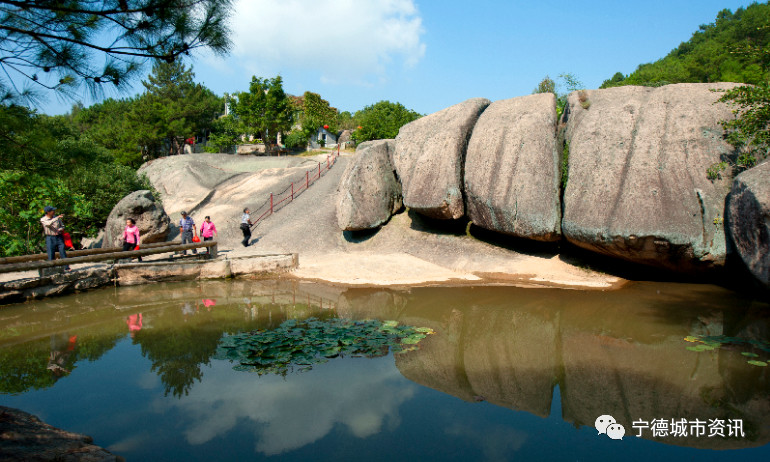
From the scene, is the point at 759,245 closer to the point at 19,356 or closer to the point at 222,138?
the point at 19,356

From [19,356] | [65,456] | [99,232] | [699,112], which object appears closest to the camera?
[65,456]

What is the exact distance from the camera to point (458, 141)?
1420 centimetres

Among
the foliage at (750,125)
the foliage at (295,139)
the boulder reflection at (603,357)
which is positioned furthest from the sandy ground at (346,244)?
the foliage at (295,139)

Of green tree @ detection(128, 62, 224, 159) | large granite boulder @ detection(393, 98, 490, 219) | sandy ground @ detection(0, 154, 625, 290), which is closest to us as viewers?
sandy ground @ detection(0, 154, 625, 290)

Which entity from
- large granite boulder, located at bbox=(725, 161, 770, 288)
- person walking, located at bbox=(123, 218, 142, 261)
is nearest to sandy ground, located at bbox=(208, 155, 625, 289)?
large granite boulder, located at bbox=(725, 161, 770, 288)

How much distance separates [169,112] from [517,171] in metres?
32.5

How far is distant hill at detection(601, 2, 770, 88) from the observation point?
11.2m

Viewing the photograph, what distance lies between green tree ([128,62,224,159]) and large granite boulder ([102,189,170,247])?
62.8 feet

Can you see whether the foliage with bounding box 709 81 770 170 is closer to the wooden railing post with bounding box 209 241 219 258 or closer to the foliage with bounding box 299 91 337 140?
the wooden railing post with bounding box 209 241 219 258

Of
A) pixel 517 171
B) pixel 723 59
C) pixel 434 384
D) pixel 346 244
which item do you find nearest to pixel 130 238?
pixel 346 244

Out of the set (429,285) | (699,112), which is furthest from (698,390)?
(699,112)

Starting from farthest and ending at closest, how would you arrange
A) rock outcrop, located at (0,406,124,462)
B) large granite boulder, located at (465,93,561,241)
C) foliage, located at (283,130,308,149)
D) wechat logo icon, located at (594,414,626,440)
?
foliage, located at (283,130,308,149) → large granite boulder, located at (465,93,561,241) → wechat logo icon, located at (594,414,626,440) → rock outcrop, located at (0,406,124,462)

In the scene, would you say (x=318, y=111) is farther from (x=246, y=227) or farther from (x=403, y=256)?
(x=403, y=256)

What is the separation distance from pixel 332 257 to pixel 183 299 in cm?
478
